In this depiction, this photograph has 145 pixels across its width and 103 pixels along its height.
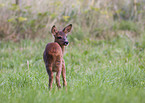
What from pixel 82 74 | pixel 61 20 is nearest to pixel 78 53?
pixel 82 74

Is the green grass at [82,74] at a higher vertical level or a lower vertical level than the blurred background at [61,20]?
lower

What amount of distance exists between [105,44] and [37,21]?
3325mm

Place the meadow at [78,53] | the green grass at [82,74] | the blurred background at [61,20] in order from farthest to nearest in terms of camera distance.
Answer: the blurred background at [61,20] → the meadow at [78,53] → the green grass at [82,74]

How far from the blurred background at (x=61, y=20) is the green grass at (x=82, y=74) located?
2.36 ft

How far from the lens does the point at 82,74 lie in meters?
5.55

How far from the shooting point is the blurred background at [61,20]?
9.64 meters

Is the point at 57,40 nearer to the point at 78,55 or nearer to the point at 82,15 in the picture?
the point at 78,55

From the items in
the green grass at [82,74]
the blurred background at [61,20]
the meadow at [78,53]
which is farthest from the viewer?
the blurred background at [61,20]

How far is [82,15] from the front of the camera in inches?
423

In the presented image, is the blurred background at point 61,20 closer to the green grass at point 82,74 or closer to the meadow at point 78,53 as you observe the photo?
the meadow at point 78,53

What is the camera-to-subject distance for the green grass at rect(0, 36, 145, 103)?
11.3ft

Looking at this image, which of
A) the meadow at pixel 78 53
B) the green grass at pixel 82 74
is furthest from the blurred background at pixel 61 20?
the green grass at pixel 82 74

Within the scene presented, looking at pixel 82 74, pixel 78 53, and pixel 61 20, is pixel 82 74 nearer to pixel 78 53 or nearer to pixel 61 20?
pixel 78 53

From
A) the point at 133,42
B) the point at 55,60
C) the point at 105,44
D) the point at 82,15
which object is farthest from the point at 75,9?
the point at 55,60
